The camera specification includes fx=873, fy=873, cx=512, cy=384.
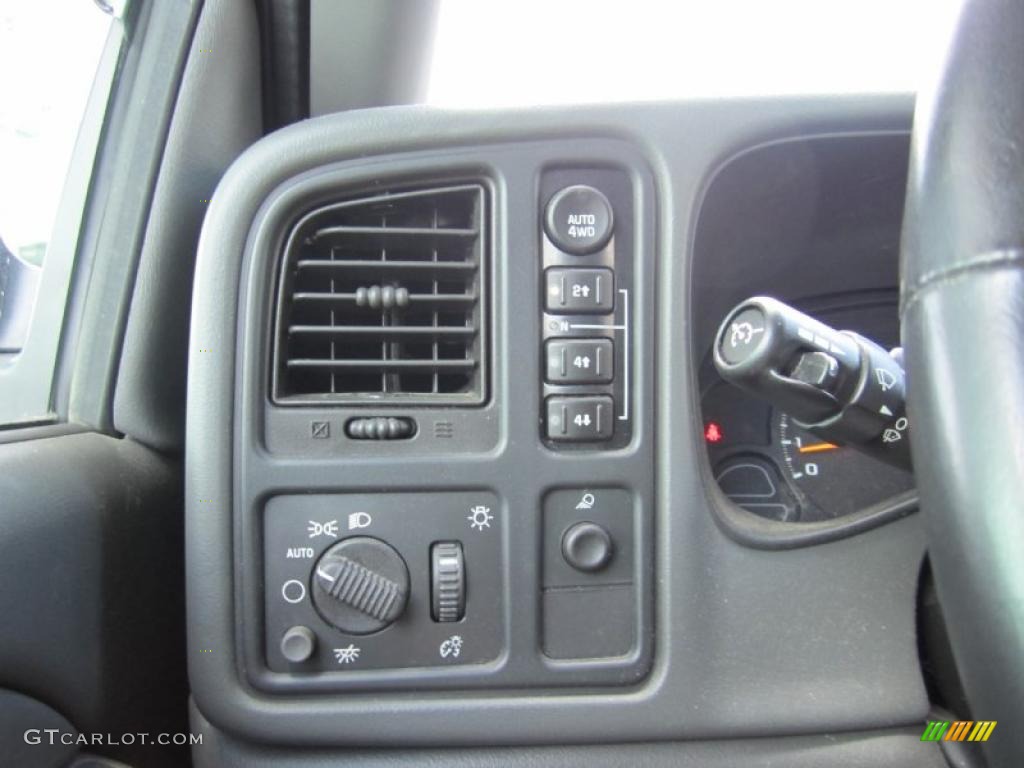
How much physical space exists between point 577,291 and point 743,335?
21 cm

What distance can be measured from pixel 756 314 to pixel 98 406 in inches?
29.6

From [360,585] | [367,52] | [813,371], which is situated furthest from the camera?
[367,52]

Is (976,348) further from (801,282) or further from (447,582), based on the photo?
(801,282)

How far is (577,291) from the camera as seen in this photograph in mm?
945

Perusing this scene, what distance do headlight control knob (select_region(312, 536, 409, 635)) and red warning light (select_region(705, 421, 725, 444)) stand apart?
46 centimetres

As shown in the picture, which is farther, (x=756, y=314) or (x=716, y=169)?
(x=716, y=169)

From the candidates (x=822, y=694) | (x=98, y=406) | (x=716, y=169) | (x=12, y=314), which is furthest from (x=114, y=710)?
(x=716, y=169)

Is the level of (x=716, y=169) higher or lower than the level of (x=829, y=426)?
higher

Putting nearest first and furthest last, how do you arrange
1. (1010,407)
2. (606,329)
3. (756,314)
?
(1010,407), (756,314), (606,329)

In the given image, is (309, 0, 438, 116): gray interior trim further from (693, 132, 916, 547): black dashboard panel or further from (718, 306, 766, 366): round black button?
(718, 306, 766, 366): round black button

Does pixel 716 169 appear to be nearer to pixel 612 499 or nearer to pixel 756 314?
pixel 756 314

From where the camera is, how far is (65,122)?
3.45 feet

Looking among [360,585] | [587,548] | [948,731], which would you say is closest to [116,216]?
[360,585]

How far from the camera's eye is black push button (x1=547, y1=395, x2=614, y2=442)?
0.95 metres
